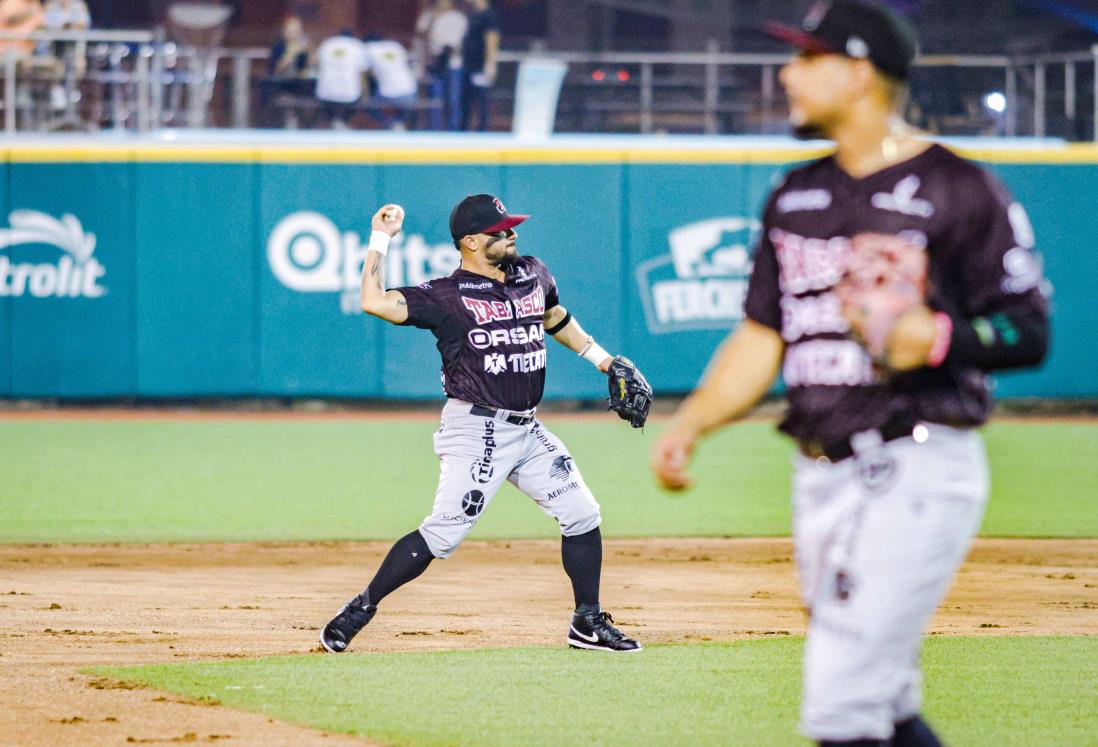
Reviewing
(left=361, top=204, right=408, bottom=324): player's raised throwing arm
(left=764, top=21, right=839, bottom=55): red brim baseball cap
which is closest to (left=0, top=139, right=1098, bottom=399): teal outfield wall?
(left=361, top=204, right=408, bottom=324): player's raised throwing arm

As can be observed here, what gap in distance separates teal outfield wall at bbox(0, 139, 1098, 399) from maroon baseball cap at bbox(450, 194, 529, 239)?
11.8 m

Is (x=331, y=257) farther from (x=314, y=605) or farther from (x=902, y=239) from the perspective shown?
(x=902, y=239)

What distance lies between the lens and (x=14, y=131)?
18828 mm

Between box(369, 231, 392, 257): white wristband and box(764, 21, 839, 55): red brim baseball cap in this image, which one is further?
box(369, 231, 392, 257): white wristband

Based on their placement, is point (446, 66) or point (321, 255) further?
point (446, 66)

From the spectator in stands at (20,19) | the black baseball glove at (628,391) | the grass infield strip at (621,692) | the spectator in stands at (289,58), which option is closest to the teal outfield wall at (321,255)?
the spectator in stands at (20,19)

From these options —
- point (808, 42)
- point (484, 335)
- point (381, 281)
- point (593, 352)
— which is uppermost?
point (808, 42)

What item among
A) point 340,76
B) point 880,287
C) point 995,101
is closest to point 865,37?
point 880,287

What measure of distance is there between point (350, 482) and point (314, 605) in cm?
516

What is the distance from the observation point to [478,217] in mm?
6559

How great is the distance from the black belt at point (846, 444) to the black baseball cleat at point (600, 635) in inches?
127

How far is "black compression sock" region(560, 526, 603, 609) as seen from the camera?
21.6 ft

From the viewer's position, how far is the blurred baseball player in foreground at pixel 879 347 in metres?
3.19

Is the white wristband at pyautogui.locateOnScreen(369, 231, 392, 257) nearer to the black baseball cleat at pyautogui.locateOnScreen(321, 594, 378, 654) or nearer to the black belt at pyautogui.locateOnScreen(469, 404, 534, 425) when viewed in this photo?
the black belt at pyautogui.locateOnScreen(469, 404, 534, 425)
